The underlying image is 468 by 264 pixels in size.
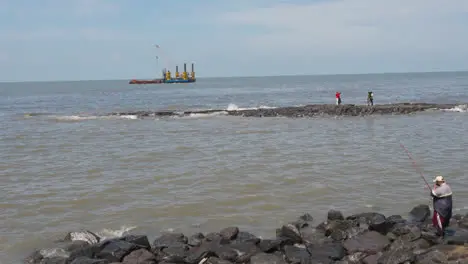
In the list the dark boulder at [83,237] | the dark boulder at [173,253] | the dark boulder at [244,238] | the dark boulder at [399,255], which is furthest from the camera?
the dark boulder at [83,237]

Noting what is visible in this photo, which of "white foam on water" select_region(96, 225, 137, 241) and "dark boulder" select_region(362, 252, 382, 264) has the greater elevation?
"dark boulder" select_region(362, 252, 382, 264)

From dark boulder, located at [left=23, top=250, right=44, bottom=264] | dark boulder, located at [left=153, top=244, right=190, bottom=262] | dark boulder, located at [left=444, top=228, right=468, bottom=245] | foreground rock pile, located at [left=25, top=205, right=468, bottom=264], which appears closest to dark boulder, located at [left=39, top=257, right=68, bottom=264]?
foreground rock pile, located at [left=25, top=205, right=468, bottom=264]

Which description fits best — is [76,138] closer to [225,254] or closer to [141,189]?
[141,189]

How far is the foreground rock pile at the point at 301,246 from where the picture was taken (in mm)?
9367

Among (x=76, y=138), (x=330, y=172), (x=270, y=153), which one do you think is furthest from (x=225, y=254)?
(x=76, y=138)

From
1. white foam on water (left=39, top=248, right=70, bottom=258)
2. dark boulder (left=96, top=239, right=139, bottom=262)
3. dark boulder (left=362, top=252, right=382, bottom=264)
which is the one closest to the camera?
dark boulder (left=362, top=252, right=382, bottom=264)

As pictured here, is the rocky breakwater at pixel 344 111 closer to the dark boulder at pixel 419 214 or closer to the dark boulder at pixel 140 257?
the dark boulder at pixel 419 214

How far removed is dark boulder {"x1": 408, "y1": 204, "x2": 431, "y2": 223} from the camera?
12.2 meters

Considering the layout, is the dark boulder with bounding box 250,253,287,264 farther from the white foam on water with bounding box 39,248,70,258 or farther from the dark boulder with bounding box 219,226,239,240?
the white foam on water with bounding box 39,248,70,258

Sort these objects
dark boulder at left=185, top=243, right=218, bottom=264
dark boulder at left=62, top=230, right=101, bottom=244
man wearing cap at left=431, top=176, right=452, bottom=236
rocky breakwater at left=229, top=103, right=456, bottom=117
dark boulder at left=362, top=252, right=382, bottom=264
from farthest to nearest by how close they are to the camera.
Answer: rocky breakwater at left=229, top=103, right=456, bottom=117 < dark boulder at left=62, top=230, right=101, bottom=244 < man wearing cap at left=431, top=176, right=452, bottom=236 < dark boulder at left=185, top=243, right=218, bottom=264 < dark boulder at left=362, top=252, right=382, bottom=264

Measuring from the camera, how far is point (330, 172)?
18812 millimetres

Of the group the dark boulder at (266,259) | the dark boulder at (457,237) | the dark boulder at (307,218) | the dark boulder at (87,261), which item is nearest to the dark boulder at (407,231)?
the dark boulder at (457,237)

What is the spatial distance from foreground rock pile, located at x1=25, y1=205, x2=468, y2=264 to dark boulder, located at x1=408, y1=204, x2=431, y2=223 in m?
0.45

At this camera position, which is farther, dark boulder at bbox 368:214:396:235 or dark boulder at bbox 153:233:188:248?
dark boulder at bbox 368:214:396:235
